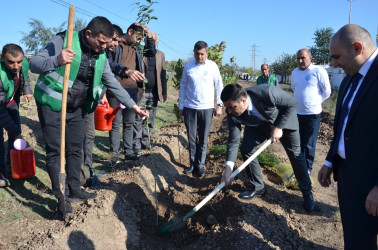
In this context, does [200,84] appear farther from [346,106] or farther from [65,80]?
[346,106]

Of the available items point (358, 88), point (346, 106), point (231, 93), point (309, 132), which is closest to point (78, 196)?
point (231, 93)

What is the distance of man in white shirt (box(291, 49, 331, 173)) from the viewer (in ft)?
15.0

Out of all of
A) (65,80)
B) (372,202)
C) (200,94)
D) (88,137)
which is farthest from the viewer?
(200,94)

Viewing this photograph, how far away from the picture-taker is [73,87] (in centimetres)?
304

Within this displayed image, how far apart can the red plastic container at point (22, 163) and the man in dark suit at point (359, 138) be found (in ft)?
11.6

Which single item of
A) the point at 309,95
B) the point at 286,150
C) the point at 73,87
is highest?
the point at 73,87

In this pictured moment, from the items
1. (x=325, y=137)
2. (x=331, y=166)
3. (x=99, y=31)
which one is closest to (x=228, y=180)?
(x=331, y=166)

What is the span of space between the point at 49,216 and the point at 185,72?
2.75 metres

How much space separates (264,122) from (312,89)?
57.5 inches

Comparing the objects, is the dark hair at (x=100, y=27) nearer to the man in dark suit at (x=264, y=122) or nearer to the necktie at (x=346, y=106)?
the man in dark suit at (x=264, y=122)

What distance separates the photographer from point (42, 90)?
2939 millimetres

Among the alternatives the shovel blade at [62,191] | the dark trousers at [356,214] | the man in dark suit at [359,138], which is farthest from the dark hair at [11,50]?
the dark trousers at [356,214]

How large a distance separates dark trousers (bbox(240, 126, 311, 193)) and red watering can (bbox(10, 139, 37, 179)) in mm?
2700

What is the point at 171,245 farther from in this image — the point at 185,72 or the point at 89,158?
the point at 185,72
